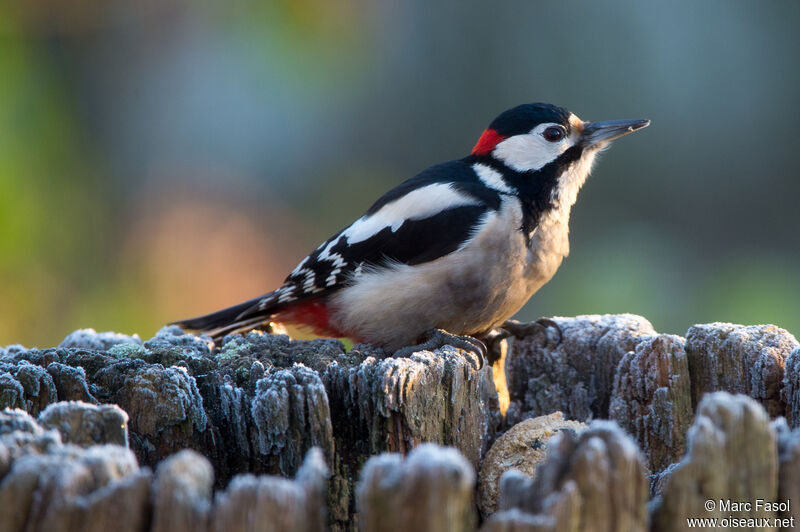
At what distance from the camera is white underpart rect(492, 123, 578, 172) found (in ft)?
10.4

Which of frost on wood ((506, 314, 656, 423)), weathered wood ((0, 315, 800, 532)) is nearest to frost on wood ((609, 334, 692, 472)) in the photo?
weathered wood ((0, 315, 800, 532))

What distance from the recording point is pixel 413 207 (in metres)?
3.00

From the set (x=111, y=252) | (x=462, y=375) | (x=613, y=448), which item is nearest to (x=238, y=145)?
(x=111, y=252)

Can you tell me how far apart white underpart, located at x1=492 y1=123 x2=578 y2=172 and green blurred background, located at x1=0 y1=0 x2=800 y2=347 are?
1.56 meters

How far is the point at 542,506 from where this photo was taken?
3.61 ft

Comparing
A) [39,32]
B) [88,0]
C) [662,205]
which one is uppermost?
[88,0]

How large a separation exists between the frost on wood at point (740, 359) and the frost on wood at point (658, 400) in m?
0.05

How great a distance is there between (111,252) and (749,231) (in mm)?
4067

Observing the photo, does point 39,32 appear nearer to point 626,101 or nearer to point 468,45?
point 468,45

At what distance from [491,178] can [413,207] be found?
373 mm

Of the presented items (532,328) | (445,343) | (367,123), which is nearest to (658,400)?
(532,328)

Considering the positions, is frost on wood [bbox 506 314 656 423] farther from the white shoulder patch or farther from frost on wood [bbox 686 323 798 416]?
the white shoulder patch

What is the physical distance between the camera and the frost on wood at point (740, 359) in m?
2.00

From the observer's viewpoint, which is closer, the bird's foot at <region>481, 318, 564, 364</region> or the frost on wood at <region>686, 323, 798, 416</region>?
the frost on wood at <region>686, 323, 798, 416</region>
